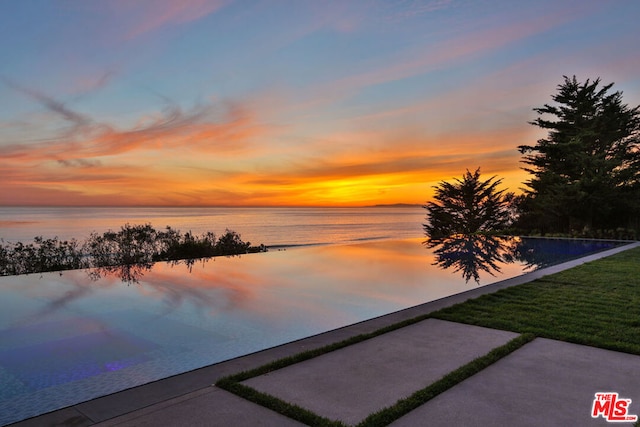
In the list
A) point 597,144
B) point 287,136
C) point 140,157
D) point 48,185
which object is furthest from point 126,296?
point 597,144

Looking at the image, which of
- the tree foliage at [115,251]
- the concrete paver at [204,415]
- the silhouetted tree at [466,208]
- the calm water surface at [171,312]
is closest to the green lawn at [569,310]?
the calm water surface at [171,312]

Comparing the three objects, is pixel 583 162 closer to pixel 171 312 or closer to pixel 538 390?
pixel 538 390

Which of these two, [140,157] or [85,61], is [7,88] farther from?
[140,157]

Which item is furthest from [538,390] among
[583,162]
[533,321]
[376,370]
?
[583,162]

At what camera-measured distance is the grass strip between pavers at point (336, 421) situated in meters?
2.03

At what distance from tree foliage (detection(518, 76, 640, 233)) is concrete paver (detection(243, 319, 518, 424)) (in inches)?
595

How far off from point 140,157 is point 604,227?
21.2m

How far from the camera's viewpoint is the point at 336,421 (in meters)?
2.00

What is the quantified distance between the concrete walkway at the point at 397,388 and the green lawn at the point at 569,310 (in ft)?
1.17

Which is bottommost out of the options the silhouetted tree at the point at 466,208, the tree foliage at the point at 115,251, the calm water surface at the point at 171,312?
the calm water surface at the point at 171,312

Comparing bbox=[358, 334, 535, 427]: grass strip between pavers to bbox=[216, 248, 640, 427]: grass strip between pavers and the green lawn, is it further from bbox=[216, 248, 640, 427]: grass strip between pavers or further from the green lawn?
the green lawn

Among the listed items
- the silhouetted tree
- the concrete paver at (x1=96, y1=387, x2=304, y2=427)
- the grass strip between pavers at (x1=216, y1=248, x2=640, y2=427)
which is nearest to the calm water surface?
the concrete paver at (x1=96, y1=387, x2=304, y2=427)

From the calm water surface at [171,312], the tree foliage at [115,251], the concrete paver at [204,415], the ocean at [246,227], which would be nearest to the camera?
the concrete paver at [204,415]

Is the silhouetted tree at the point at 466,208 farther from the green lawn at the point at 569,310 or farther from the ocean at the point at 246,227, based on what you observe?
the green lawn at the point at 569,310
